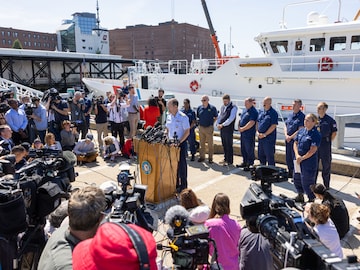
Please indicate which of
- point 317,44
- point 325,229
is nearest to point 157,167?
point 325,229

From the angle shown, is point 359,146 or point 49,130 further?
point 49,130

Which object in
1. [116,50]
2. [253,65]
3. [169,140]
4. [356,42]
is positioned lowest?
[169,140]

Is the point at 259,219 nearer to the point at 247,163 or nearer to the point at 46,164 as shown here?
the point at 46,164

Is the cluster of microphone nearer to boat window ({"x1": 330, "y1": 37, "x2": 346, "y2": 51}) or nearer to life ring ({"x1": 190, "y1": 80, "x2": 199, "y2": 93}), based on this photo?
boat window ({"x1": 330, "y1": 37, "x2": 346, "y2": 51})

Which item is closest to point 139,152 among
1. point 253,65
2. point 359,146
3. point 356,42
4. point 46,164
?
point 46,164

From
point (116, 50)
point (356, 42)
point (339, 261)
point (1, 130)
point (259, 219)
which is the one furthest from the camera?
point (116, 50)

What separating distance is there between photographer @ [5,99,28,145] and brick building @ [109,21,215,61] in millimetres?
78379

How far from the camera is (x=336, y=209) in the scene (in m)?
3.59

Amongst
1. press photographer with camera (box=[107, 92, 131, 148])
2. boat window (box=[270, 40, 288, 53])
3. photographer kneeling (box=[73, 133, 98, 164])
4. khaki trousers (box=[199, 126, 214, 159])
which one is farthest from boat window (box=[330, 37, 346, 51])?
photographer kneeling (box=[73, 133, 98, 164])

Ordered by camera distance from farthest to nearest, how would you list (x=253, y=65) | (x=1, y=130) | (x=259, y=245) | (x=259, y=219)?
(x=253, y=65)
(x=1, y=130)
(x=259, y=245)
(x=259, y=219)

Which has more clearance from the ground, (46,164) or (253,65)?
(253,65)

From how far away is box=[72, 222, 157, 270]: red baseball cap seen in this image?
1161 mm

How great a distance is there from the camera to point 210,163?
730 cm

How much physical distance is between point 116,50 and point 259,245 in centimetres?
9369
